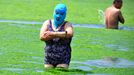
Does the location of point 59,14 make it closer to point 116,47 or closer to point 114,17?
point 116,47

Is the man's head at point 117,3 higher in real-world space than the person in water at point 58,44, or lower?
lower

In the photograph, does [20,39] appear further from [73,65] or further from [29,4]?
[29,4]

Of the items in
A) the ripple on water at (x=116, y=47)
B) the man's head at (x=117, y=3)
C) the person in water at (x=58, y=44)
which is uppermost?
the person in water at (x=58, y=44)

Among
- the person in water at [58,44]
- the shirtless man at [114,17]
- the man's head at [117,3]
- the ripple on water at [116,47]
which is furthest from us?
the shirtless man at [114,17]

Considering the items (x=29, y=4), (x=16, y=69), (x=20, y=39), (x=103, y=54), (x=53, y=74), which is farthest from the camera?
(x=29, y=4)

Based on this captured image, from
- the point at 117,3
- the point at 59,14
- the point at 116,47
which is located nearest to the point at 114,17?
the point at 117,3

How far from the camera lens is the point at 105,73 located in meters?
11.6

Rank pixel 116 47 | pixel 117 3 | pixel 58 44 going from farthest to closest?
A: pixel 117 3 → pixel 116 47 → pixel 58 44

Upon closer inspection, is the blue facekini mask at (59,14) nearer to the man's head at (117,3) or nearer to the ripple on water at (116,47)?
the ripple on water at (116,47)

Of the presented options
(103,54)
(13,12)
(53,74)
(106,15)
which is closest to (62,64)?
(53,74)

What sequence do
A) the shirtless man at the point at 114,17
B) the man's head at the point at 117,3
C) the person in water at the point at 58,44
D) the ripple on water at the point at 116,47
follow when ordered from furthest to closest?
the shirtless man at the point at 114,17 < the man's head at the point at 117,3 < the ripple on water at the point at 116,47 < the person in water at the point at 58,44

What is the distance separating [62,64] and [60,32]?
67 centimetres

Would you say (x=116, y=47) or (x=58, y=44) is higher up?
(x=58, y=44)

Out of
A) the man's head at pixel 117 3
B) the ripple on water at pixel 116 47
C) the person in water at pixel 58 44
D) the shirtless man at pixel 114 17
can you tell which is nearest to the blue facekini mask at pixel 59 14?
the person in water at pixel 58 44
